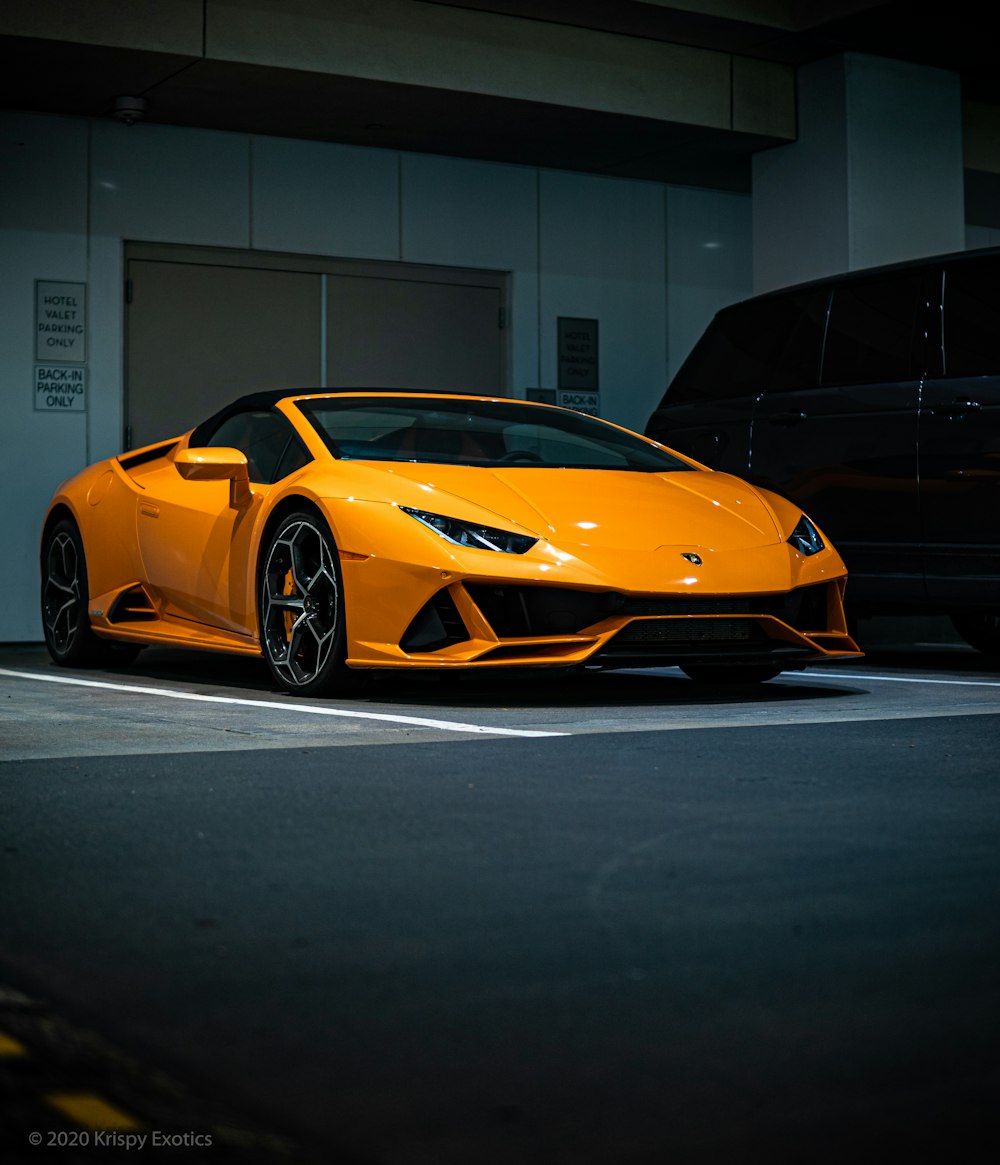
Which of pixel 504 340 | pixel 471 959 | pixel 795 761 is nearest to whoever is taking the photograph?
pixel 471 959

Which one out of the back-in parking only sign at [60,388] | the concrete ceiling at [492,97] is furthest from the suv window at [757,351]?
the back-in parking only sign at [60,388]

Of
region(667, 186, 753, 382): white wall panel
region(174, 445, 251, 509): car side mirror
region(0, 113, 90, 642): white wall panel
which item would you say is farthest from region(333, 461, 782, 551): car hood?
region(667, 186, 753, 382): white wall panel

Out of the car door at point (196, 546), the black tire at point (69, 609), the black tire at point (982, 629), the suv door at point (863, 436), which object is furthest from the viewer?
the black tire at point (982, 629)

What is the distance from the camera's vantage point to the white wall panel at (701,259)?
1422 centimetres

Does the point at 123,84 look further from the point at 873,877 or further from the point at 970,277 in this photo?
the point at 873,877

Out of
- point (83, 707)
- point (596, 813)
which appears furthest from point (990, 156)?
point (596, 813)

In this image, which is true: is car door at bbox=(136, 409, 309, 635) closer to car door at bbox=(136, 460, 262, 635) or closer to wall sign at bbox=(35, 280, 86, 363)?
car door at bbox=(136, 460, 262, 635)

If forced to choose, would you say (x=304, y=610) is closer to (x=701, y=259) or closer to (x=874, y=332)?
(x=874, y=332)

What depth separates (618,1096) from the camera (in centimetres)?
198

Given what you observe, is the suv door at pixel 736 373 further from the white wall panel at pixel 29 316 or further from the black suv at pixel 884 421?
the white wall panel at pixel 29 316

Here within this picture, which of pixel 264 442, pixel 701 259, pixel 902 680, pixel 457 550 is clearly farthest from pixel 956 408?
pixel 701 259

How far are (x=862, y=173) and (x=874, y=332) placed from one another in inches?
181

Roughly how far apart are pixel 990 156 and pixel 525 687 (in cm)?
857

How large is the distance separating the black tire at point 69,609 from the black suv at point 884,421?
2.85 meters
